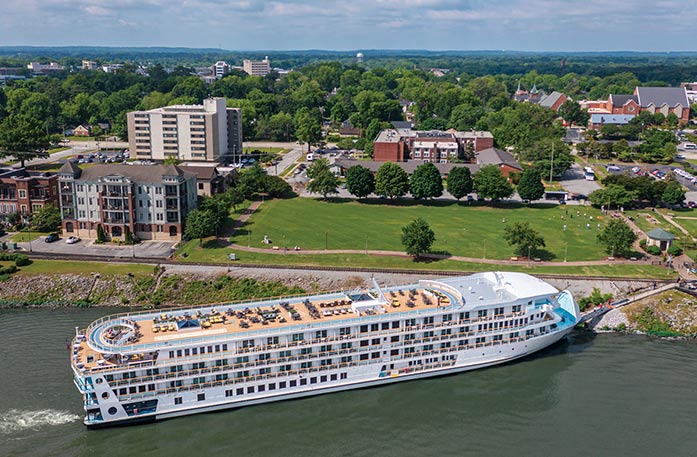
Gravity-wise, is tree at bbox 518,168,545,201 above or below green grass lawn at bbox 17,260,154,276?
above

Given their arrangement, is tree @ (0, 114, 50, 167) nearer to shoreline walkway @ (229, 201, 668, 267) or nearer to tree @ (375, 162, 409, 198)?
shoreline walkway @ (229, 201, 668, 267)

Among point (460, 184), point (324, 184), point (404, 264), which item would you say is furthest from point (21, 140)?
point (404, 264)

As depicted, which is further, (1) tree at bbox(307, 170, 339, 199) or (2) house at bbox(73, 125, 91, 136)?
(2) house at bbox(73, 125, 91, 136)

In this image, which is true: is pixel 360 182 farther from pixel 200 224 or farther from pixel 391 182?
pixel 200 224

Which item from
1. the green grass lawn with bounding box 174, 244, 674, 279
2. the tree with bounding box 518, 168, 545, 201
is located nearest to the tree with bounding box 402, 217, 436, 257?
the green grass lawn with bounding box 174, 244, 674, 279

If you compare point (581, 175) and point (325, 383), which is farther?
point (581, 175)

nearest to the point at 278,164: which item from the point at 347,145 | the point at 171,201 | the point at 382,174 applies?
the point at 347,145

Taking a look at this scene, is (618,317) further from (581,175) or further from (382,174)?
(581,175)
